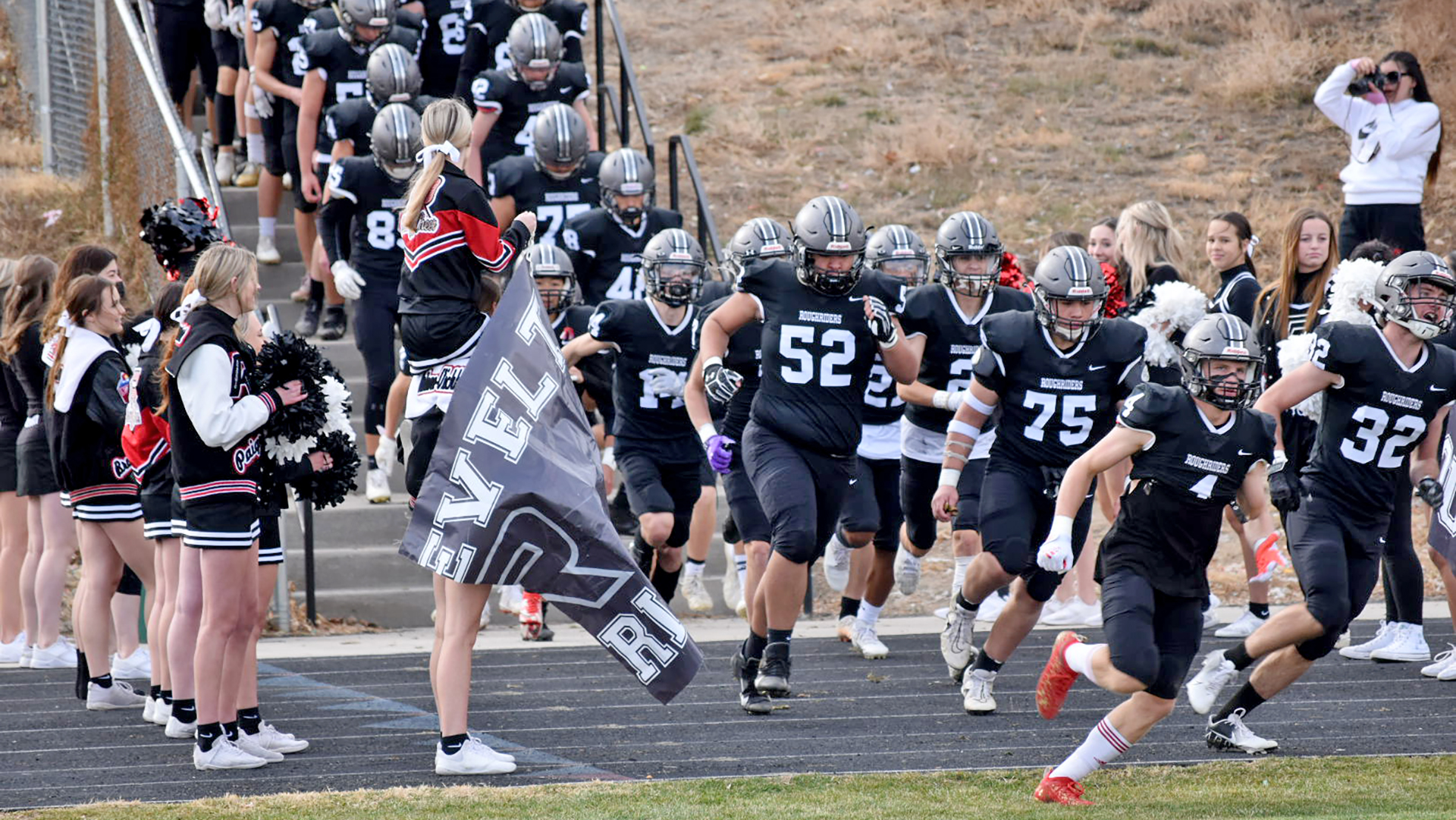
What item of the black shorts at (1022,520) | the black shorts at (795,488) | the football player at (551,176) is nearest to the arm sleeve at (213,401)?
the black shorts at (795,488)

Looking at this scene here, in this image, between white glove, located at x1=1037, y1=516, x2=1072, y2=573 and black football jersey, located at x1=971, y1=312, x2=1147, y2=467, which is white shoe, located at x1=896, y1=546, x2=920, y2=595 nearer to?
black football jersey, located at x1=971, y1=312, x2=1147, y2=467

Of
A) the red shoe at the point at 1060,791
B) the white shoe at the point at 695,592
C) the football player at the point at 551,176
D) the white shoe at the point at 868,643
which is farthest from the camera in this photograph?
the football player at the point at 551,176

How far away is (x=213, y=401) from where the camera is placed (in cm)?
575

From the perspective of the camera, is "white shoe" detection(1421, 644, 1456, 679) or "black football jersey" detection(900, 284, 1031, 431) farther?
"black football jersey" detection(900, 284, 1031, 431)

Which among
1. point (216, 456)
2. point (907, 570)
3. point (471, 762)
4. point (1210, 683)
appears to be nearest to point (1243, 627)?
point (907, 570)

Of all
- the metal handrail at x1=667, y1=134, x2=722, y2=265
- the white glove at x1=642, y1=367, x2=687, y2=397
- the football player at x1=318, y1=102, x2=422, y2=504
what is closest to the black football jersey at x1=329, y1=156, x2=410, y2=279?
the football player at x1=318, y1=102, x2=422, y2=504

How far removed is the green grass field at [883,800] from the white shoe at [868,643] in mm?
2203

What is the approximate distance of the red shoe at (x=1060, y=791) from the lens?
5484 millimetres

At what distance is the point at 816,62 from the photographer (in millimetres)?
20984

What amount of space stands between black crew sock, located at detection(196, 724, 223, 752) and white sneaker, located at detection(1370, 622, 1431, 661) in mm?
4998

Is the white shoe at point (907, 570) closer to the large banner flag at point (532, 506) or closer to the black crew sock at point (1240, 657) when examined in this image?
the black crew sock at point (1240, 657)

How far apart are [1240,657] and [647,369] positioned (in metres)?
3.16

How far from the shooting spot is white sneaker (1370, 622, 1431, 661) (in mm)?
7770

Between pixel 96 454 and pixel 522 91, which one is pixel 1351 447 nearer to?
pixel 96 454
